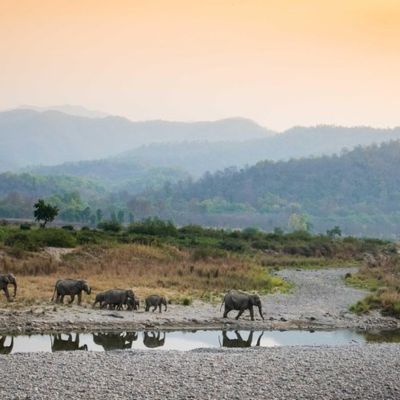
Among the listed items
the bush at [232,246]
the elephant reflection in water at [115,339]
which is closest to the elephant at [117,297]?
the elephant reflection in water at [115,339]

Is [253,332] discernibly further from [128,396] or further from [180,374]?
[128,396]

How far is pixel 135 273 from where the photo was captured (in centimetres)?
4912

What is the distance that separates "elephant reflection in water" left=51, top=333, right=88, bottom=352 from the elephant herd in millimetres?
5469

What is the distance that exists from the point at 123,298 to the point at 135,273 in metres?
12.9

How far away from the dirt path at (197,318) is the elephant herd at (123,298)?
24.8 inches

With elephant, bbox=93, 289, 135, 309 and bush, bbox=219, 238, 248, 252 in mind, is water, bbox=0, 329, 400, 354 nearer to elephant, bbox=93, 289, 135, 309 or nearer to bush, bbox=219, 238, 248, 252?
elephant, bbox=93, 289, 135, 309

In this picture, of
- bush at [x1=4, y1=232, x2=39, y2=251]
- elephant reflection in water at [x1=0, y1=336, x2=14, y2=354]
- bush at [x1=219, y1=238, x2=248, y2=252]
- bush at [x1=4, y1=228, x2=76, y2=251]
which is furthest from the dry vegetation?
bush at [x1=4, y1=232, x2=39, y2=251]

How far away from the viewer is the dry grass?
42.4 m

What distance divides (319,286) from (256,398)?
33.5 m

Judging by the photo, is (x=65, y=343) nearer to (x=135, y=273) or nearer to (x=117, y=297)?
(x=117, y=297)

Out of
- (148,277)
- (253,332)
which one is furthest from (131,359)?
(148,277)

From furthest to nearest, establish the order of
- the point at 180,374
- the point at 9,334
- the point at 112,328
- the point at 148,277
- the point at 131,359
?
the point at 148,277 → the point at 112,328 → the point at 9,334 → the point at 131,359 → the point at 180,374

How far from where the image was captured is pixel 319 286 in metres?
53.6

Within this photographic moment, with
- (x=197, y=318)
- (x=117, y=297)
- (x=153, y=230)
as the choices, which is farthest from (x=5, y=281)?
(x=153, y=230)
